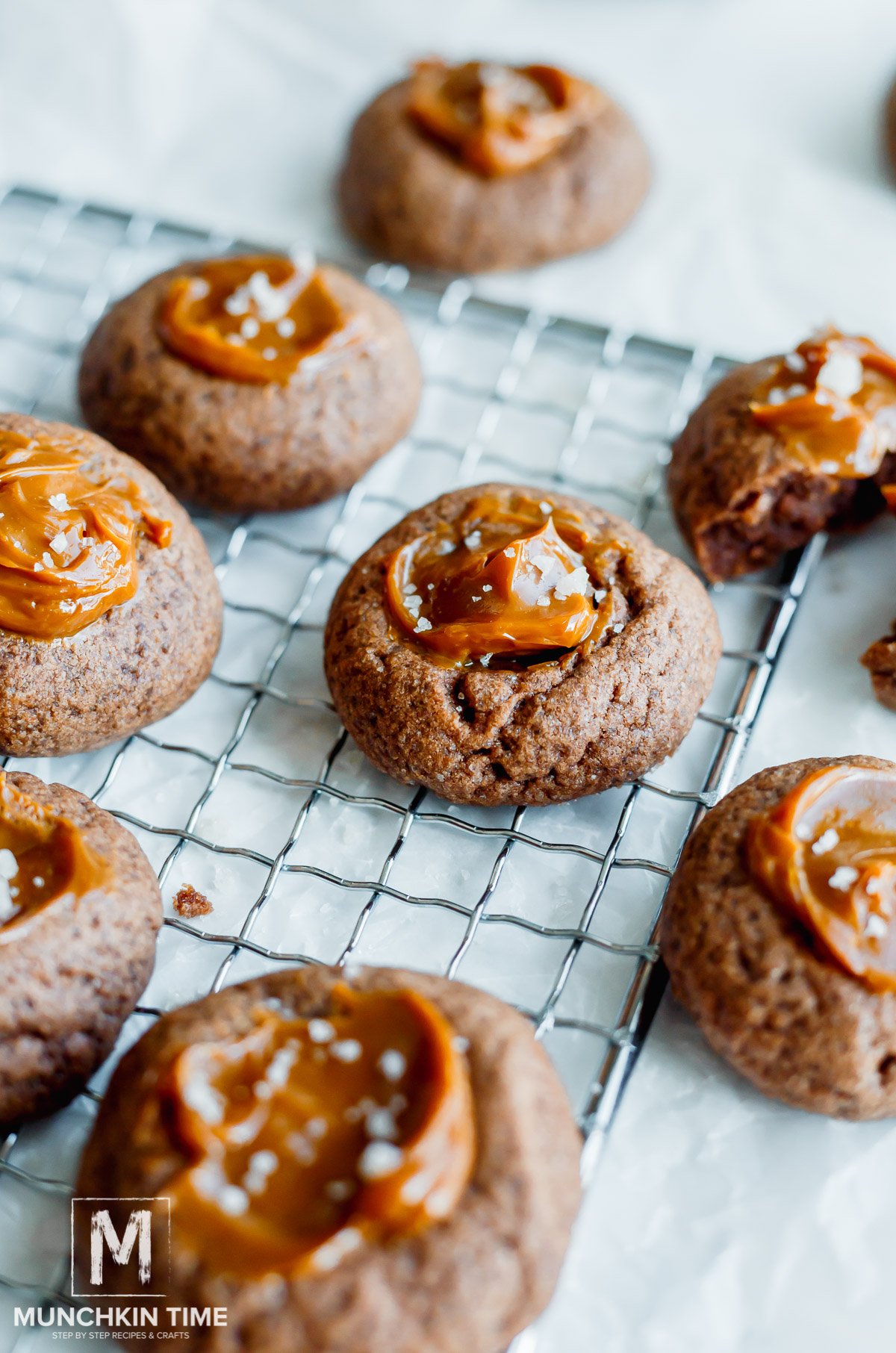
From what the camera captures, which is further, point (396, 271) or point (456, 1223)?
point (396, 271)

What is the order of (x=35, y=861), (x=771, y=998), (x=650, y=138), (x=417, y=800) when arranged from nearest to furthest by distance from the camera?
(x=771, y=998) < (x=35, y=861) < (x=417, y=800) < (x=650, y=138)

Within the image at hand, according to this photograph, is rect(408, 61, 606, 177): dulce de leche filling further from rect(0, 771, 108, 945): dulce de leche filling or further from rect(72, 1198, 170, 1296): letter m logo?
rect(72, 1198, 170, 1296): letter m logo

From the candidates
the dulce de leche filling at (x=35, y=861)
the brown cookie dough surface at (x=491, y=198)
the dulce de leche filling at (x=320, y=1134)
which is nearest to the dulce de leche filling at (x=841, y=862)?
the dulce de leche filling at (x=320, y=1134)

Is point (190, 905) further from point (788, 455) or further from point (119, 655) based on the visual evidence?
point (788, 455)

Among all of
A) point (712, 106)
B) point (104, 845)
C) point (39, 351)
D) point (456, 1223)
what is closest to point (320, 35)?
point (712, 106)

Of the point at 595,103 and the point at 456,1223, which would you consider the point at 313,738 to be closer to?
the point at 456,1223

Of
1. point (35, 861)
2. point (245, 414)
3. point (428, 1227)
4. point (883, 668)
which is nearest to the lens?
point (428, 1227)

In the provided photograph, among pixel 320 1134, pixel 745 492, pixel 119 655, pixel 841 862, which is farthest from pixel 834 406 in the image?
pixel 320 1134
